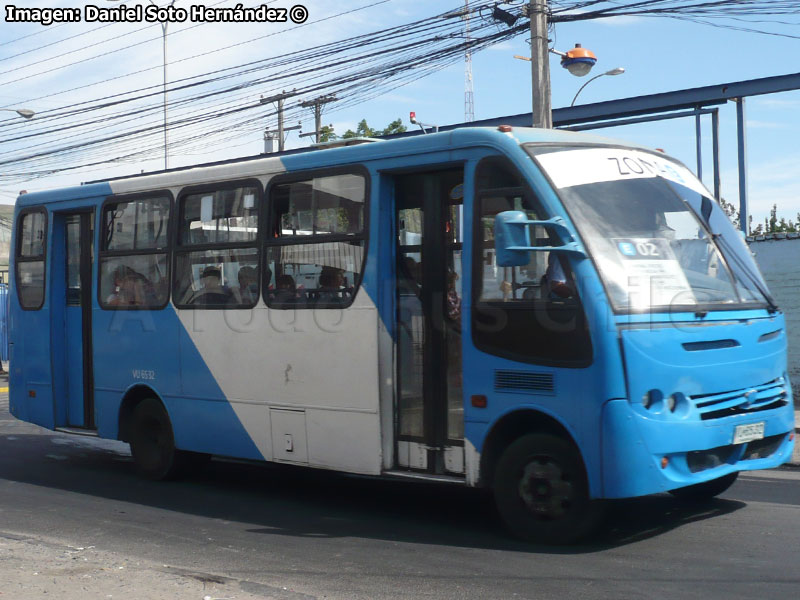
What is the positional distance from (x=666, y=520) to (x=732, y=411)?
116cm

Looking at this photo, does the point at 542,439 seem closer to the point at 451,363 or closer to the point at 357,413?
the point at 451,363

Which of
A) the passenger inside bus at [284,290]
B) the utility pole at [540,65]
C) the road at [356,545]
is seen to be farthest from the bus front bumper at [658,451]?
the utility pole at [540,65]

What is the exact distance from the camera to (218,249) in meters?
9.57

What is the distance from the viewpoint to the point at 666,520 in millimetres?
7762

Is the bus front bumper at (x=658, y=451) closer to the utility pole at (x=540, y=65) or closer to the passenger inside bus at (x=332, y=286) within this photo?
the passenger inside bus at (x=332, y=286)

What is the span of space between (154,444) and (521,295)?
4923 millimetres

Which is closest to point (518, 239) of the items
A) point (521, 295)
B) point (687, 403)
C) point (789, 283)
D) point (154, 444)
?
point (521, 295)

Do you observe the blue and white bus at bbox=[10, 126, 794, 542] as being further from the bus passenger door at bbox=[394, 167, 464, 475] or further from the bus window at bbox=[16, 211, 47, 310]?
the bus window at bbox=[16, 211, 47, 310]

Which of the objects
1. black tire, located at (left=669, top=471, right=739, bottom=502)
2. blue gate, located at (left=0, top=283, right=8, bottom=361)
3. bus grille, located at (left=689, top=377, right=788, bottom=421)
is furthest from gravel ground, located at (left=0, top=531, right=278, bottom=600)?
blue gate, located at (left=0, top=283, right=8, bottom=361)

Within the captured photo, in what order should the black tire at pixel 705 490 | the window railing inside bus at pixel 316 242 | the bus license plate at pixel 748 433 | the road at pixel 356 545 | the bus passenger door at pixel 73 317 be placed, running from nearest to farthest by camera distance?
the road at pixel 356 545 < the bus license plate at pixel 748 433 < the black tire at pixel 705 490 < the window railing inside bus at pixel 316 242 < the bus passenger door at pixel 73 317

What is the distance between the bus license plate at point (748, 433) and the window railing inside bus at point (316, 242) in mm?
3080

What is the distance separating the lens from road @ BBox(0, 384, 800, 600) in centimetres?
610

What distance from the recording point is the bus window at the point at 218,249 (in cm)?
927

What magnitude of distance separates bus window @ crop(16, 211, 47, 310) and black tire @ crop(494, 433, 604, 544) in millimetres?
6509
